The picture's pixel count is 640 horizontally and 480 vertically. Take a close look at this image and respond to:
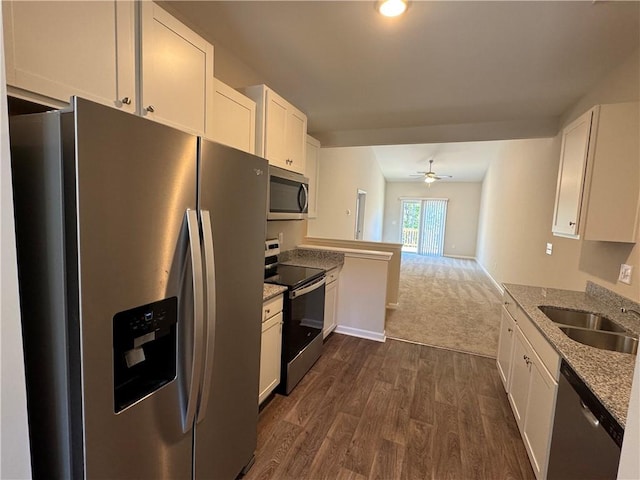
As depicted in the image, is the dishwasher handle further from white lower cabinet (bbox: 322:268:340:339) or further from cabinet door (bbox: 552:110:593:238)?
white lower cabinet (bbox: 322:268:340:339)

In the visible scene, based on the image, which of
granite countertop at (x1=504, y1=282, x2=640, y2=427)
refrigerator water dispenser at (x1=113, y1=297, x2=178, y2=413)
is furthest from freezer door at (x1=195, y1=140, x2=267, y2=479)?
granite countertop at (x1=504, y1=282, x2=640, y2=427)

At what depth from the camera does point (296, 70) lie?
259 centimetres

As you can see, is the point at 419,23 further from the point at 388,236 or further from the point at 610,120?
the point at 388,236

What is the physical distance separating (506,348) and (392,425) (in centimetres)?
115

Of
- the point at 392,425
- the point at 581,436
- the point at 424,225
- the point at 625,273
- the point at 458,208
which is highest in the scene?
the point at 458,208

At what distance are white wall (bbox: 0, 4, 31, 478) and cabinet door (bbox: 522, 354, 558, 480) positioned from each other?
1972mm

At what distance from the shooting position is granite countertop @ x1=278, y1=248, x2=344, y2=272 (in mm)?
3245

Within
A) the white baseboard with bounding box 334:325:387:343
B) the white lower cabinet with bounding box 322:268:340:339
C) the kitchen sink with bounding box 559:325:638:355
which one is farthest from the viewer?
the white baseboard with bounding box 334:325:387:343

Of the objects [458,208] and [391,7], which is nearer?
[391,7]

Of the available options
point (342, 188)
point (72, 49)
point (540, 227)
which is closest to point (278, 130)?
point (72, 49)

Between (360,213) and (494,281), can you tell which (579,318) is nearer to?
(494,281)

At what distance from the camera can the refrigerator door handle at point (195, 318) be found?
1.10 meters

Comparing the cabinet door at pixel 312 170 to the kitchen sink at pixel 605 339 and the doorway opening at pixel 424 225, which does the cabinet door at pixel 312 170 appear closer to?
the kitchen sink at pixel 605 339

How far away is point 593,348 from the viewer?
143 centimetres
